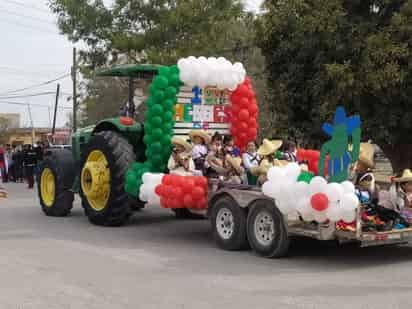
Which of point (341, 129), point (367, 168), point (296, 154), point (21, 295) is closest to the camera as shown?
point (21, 295)

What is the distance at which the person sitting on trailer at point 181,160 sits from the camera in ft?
35.2

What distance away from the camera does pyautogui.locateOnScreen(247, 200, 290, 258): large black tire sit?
8.86 m

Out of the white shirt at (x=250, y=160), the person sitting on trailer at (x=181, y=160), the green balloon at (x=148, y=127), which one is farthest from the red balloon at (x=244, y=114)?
the green balloon at (x=148, y=127)

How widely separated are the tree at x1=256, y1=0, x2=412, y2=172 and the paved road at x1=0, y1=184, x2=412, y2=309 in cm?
562

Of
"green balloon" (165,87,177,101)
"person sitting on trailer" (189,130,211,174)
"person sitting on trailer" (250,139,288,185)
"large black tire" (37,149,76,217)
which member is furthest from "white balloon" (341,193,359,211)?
"large black tire" (37,149,76,217)

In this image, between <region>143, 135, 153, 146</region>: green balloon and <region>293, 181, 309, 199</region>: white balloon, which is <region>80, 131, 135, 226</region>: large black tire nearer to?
<region>143, 135, 153, 146</region>: green balloon

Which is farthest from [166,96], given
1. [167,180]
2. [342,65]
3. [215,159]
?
[342,65]

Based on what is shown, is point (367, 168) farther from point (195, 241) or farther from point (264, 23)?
point (264, 23)

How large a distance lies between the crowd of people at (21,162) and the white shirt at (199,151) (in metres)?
12.1

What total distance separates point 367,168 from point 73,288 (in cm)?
442

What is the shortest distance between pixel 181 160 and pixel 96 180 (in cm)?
209

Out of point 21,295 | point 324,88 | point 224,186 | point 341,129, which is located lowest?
point 21,295

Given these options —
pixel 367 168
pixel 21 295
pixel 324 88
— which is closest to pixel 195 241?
pixel 367 168

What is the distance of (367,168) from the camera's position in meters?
9.44
